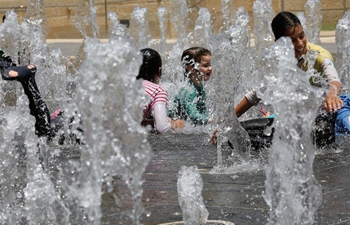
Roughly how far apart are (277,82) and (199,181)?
54 cm

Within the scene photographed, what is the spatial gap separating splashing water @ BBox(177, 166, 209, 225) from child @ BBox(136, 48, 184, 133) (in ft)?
8.07

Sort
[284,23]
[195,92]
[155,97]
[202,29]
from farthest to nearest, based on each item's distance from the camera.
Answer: [202,29] → [195,92] → [155,97] → [284,23]

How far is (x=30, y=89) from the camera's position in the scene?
6742 mm

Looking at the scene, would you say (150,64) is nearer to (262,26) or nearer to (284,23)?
(284,23)

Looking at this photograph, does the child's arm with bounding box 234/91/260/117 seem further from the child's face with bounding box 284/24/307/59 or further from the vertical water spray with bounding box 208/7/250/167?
the child's face with bounding box 284/24/307/59

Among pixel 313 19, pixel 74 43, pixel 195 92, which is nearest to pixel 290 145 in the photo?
pixel 195 92

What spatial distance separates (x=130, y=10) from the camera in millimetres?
18016

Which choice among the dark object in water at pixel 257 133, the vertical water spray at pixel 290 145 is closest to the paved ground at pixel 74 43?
the dark object in water at pixel 257 133

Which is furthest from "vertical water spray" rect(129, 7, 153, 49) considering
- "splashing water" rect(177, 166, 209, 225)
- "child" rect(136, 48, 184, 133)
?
"splashing water" rect(177, 166, 209, 225)

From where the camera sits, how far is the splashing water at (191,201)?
13.0 ft

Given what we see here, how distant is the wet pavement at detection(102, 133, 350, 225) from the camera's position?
4125 mm

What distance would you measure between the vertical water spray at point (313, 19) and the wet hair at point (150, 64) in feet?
23.0

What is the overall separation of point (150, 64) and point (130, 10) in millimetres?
11362

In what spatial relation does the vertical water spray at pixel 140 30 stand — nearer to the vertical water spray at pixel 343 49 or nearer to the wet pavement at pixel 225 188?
the vertical water spray at pixel 343 49
